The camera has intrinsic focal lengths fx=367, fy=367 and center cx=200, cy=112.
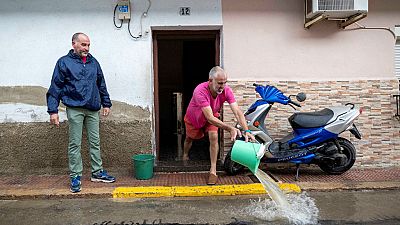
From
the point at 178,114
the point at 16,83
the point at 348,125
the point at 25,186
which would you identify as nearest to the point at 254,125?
the point at 348,125

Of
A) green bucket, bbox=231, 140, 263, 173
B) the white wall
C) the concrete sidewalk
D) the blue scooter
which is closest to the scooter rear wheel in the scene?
the blue scooter

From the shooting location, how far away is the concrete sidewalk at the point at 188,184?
15.7 feet

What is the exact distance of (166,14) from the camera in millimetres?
5703

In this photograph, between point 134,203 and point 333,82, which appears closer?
point 134,203

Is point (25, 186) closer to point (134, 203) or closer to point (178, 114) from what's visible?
point (134, 203)

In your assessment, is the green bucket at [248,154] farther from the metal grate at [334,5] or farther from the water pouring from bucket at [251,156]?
the metal grate at [334,5]

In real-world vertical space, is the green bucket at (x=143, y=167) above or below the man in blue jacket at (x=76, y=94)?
below

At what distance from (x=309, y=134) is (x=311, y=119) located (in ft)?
0.71

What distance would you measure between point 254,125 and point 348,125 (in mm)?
1309

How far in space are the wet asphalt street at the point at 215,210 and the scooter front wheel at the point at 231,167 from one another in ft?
2.70

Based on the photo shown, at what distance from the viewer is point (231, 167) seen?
18.0ft

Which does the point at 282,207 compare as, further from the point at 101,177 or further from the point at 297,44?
the point at 297,44

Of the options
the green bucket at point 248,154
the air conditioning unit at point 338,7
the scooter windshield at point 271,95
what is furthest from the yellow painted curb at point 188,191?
the air conditioning unit at point 338,7

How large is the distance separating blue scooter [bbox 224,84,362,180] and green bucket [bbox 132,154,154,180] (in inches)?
60.9
